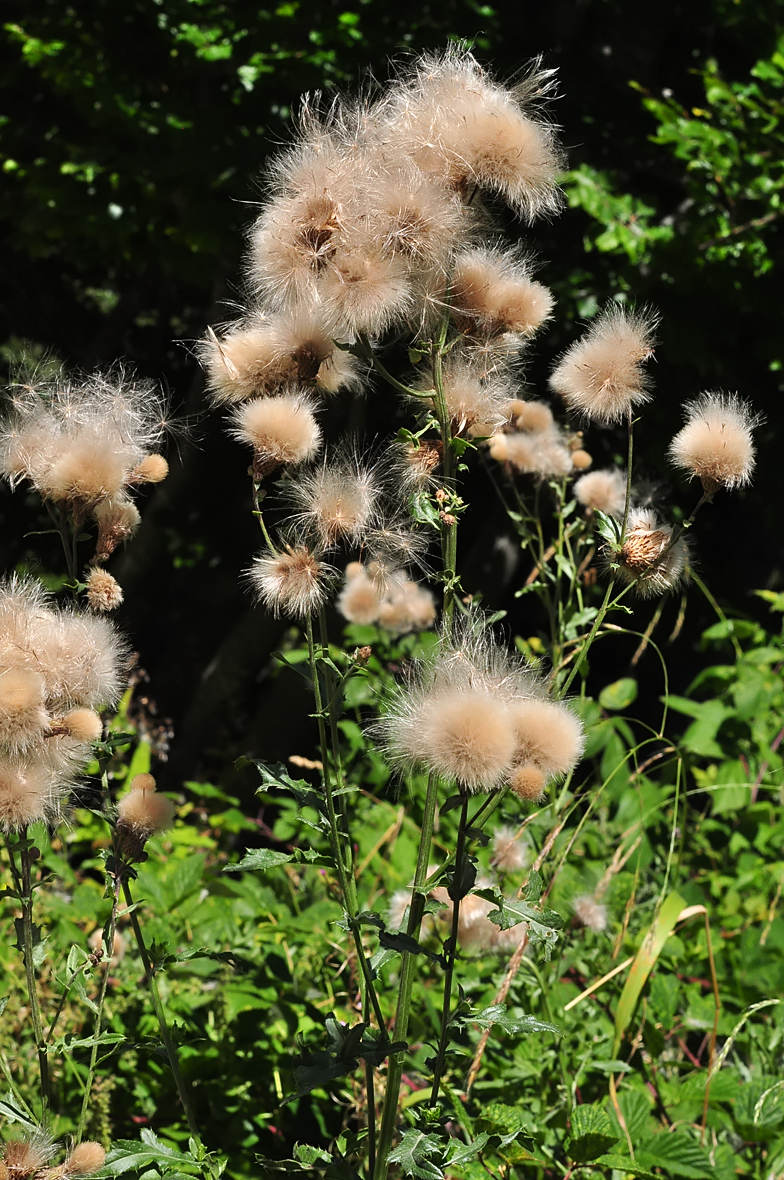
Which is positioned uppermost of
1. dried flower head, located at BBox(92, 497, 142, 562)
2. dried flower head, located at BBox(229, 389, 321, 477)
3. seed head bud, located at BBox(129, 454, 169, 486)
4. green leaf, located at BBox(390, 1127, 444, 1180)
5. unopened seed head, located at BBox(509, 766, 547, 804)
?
dried flower head, located at BBox(229, 389, 321, 477)

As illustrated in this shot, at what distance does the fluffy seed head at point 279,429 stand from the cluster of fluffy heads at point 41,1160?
85 centimetres

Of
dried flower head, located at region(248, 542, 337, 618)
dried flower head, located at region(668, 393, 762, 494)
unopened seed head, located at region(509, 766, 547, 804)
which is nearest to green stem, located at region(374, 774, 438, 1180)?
unopened seed head, located at region(509, 766, 547, 804)

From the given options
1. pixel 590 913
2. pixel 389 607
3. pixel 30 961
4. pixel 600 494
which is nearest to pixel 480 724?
pixel 30 961

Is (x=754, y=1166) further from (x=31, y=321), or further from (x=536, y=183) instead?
(x=31, y=321)

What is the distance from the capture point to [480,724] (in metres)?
1.08

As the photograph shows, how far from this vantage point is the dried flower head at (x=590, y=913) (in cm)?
200

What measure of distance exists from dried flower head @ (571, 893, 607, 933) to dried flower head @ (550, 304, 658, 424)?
112 cm

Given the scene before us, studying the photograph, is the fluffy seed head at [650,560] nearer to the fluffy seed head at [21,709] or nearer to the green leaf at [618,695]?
the fluffy seed head at [21,709]

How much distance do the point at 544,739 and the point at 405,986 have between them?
408 millimetres

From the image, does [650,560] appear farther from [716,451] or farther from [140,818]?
[140,818]

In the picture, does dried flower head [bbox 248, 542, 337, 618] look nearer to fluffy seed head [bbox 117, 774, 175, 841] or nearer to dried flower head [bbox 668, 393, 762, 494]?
fluffy seed head [bbox 117, 774, 175, 841]

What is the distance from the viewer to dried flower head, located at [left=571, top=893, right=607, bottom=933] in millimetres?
2004

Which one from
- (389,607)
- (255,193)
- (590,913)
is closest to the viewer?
Answer: (590,913)

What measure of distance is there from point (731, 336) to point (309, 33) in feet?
6.24
